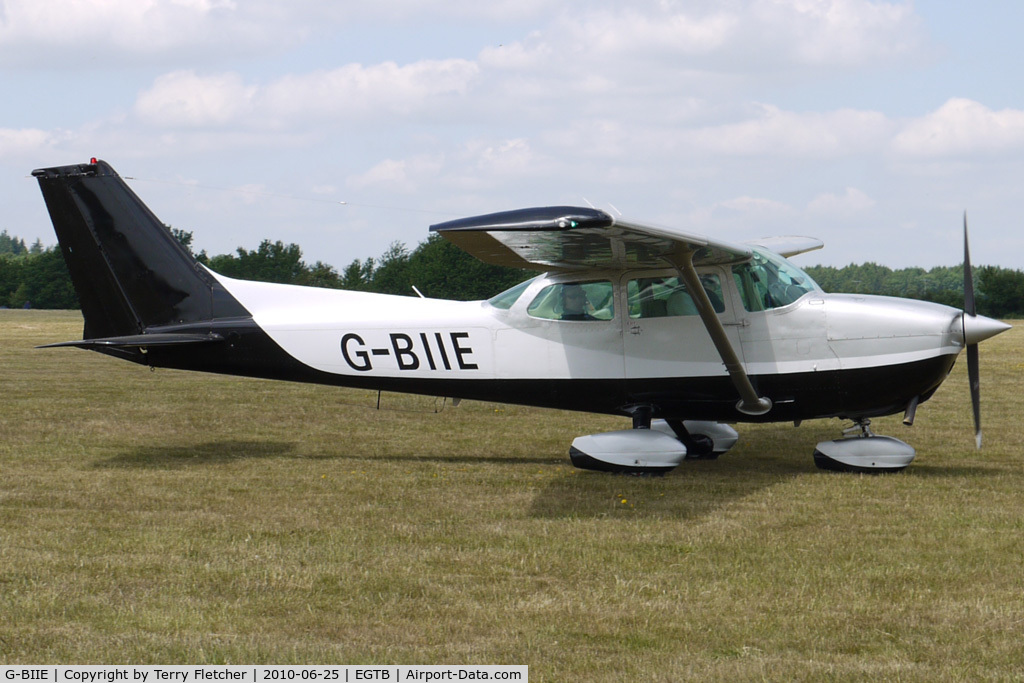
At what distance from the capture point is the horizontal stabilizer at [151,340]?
32.6ft

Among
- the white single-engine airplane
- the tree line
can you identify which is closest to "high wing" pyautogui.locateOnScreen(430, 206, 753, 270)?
the white single-engine airplane

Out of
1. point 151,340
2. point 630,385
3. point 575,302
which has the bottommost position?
point 630,385

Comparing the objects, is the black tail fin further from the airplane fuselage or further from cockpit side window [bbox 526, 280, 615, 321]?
cockpit side window [bbox 526, 280, 615, 321]

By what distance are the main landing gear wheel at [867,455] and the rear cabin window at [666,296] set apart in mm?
1729

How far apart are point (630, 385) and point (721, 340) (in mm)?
1151

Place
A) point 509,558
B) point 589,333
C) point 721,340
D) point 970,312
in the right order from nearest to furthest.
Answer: point 509,558 < point 721,340 < point 970,312 < point 589,333

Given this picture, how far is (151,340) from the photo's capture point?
9.99m

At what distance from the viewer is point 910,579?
19.0 ft

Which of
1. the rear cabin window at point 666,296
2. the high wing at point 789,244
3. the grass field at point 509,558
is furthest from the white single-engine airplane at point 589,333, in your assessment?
the high wing at point 789,244

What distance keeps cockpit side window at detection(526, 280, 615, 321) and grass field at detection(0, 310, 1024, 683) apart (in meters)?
1.54

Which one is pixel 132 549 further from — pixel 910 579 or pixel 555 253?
pixel 910 579

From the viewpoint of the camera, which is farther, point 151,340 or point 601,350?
point 151,340

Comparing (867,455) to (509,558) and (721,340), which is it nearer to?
(721,340)

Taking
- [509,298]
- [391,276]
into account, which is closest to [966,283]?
[509,298]
